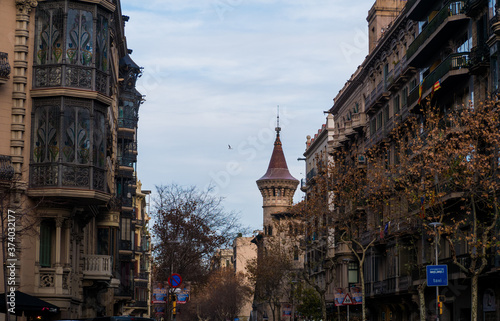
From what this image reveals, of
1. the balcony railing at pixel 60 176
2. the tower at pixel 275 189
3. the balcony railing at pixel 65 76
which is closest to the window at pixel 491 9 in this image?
the balcony railing at pixel 65 76

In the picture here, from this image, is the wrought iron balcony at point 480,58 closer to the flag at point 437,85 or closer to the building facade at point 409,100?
the building facade at point 409,100

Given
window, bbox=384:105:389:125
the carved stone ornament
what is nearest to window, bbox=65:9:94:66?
the carved stone ornament

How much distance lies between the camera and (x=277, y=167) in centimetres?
15000

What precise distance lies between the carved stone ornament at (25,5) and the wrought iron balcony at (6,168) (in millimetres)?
5754

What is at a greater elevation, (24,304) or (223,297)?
(24,304)

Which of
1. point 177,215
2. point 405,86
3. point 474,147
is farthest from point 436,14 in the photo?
point 177,215

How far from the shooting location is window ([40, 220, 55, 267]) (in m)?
32.7

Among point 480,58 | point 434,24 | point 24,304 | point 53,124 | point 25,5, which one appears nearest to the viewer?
point 24,304

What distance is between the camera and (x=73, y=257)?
117 feet

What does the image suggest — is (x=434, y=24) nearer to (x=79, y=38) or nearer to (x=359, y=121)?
(x=79, y=38)

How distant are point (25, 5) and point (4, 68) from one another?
2895 mm

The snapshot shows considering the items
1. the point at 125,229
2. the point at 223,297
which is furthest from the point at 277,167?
the point at 125,229

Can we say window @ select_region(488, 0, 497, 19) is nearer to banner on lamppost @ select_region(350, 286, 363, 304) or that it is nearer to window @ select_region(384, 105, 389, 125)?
banner on lamppost @ select_region(350, 286, 363, 304)

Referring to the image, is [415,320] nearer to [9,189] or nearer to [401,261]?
[401,261]
